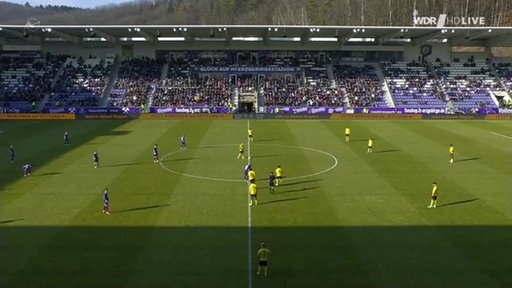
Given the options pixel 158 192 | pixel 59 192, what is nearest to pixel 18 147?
pixel 59 192

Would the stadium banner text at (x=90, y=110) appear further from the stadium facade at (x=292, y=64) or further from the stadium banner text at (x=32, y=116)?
the stadium banner text at (x=32, y=116)

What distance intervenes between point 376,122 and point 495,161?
2438cm

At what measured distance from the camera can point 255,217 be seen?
2259 cm

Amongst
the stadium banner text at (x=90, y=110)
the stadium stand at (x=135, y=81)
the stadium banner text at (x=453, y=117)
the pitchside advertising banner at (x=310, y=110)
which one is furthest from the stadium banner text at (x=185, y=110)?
the stadium banner text at (x=453, y=117)

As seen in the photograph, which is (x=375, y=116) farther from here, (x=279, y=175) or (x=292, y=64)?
(x=279, y=175)

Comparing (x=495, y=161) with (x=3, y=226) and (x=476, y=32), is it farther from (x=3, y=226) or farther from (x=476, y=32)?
(x=476, y=32)

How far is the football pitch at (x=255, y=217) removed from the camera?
16.9 metres

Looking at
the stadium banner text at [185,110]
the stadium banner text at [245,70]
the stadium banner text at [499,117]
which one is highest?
the stadium banner text at [245,70]

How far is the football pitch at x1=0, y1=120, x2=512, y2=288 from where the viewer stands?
55.5 feet

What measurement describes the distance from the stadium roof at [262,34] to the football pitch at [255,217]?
29.6m

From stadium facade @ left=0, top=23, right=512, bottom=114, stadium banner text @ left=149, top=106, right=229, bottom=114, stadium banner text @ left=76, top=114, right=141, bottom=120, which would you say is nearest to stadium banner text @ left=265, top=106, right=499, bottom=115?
stadium facade @ left=0, top=23, right=512, bottom=114

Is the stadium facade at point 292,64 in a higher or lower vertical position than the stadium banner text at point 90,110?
higher

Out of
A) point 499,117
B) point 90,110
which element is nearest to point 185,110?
point 90,110

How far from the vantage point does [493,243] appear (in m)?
19.5
